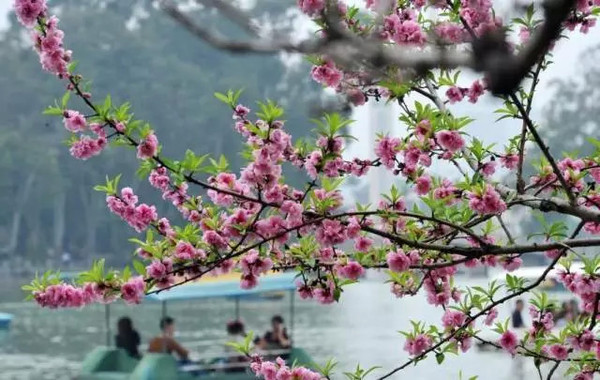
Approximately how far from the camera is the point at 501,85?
1.43 metres

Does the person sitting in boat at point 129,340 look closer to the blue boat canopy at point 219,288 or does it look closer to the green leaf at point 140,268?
the blue boat canopy at point 219,288

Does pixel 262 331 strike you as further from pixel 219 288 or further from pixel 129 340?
pixel 129 340

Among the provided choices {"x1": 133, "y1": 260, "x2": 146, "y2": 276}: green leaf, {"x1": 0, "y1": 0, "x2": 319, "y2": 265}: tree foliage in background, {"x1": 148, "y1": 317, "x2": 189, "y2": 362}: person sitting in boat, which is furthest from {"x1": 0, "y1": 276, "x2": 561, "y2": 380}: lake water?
{"x1": 133, "y1": 260, "x2": 146, "y2": 276}: green leaf

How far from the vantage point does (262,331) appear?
115ft

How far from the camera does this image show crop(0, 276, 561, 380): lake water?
22.5 m

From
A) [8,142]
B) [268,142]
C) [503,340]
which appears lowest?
[503,340]

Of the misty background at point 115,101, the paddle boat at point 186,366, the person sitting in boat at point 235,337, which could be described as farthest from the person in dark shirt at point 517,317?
the misty background at point 115,101

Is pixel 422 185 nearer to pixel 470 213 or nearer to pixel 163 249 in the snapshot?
pixel 470 213

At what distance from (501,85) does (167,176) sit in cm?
312

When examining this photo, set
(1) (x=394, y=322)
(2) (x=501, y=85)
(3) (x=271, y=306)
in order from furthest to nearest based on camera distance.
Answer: (3) (x=271, y=306), (1) (x=394, y=322), (2) (x=501, y=85)

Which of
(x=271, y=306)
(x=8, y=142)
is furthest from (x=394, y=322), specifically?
(x=8, y=142)

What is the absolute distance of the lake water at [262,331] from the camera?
22547 millimetres

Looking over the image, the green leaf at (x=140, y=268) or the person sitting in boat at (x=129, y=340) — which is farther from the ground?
the person sitting in boat at (x=129, y=340)

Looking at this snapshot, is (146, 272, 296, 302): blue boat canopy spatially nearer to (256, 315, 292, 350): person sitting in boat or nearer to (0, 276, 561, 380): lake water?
(256, 315, 292, 350): person sitting in boat
